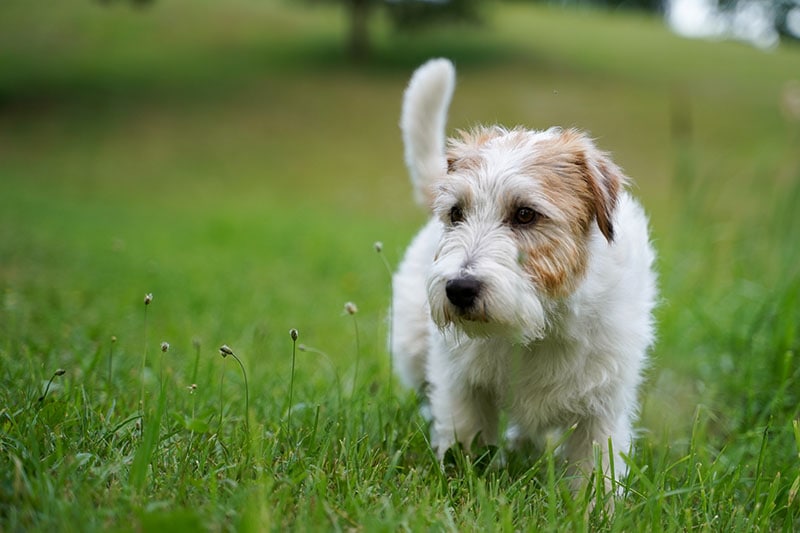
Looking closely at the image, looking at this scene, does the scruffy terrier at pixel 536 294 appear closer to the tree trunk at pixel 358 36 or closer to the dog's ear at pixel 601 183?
the dog's ear at pixel 601 183

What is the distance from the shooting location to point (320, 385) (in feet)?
13.4

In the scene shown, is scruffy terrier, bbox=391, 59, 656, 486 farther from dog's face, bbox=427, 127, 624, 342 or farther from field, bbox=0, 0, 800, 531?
field, bbox=0, 0, 800, 531

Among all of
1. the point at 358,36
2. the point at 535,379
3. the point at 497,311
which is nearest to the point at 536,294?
the point at 497,311

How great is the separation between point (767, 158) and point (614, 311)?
314 cm

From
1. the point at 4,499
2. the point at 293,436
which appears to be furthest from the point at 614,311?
the point at 4,499

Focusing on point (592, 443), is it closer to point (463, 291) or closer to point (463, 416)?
point (463, 416)

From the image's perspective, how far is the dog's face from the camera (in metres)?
2.72

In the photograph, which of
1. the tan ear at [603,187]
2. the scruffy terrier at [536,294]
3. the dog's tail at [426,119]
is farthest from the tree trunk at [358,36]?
the tan ear at [603,187]

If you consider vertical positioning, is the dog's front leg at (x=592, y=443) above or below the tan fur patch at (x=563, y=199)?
below

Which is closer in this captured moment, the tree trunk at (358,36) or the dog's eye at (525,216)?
the dog's eye at (525,216)

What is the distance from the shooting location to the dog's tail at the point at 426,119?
13.3 ft

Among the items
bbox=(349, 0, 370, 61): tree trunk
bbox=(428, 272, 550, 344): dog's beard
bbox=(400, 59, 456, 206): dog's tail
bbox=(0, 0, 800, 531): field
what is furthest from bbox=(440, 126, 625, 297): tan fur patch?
bbox=(349, 0, 370, 61): tree trunk

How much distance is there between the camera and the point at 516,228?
9.60 ft

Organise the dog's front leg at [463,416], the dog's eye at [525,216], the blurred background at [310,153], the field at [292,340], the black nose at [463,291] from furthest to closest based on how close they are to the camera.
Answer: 1. the blurred background at [310,153]
2. the dog's front leg at [463,416]
3. the dog's eye at [525,216]
4. the black nose at [463,291]
5. the field at [292,340]
